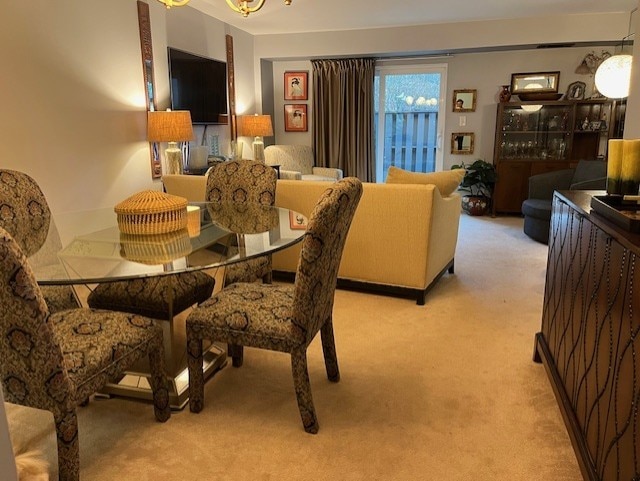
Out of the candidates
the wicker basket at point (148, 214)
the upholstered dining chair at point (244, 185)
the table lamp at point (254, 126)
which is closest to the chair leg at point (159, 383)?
the wicker basket at point (148, 214)

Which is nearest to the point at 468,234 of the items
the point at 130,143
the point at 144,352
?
the point at 130,143

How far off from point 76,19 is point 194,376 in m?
3.16

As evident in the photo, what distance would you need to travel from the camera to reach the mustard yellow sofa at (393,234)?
3.06 meters

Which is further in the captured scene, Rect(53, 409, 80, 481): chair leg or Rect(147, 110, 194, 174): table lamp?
Rect(147, 110, 194, 174): table lamp

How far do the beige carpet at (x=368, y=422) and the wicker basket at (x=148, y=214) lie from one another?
2.48 ft

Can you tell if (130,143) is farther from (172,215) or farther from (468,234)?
(468,234)

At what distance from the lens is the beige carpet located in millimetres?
1682

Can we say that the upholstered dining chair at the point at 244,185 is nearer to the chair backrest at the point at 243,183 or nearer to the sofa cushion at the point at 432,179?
the chair backrest at the point at 243,183

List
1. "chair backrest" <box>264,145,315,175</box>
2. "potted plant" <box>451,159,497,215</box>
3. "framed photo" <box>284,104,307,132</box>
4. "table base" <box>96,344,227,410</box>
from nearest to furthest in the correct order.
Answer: "table base" <box>96,344,227,410</box> < "potted plant" <box>451,159,497,215</box> < "chair backrest" <box>264,145,315,175</box> < "framed photo" <box>284,104,307,132</box>

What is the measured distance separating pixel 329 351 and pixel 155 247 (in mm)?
898

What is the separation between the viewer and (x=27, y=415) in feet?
6.47

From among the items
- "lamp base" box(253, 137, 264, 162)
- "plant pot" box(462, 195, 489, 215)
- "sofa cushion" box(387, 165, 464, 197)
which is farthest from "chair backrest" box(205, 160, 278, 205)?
"plant pot" box(462, 195, 489, 215)

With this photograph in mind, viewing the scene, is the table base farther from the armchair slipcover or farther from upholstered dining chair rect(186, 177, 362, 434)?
the armchair slipcover

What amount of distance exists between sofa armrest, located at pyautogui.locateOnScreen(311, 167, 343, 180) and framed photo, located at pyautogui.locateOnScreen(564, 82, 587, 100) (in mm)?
3062
